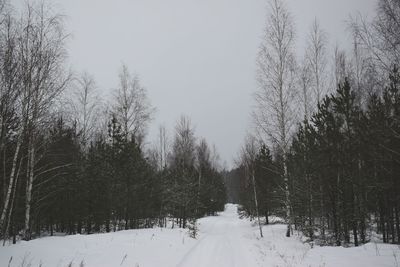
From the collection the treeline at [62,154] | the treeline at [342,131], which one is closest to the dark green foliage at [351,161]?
the treeline at [342,131]

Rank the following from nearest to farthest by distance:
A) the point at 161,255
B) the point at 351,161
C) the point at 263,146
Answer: the point at 161,255 < the point at 351,161 < the point at 263,146

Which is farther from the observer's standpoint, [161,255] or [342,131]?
[342,131]

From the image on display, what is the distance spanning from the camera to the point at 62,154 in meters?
14.5

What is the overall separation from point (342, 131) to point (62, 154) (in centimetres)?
1475

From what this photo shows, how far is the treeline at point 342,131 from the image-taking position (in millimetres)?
10961

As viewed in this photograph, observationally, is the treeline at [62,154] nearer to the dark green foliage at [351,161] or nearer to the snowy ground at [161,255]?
the snowy ground at [161,255]

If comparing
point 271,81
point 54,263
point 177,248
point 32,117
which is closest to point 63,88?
point 32,117

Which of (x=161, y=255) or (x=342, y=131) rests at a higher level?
(x=342, y=131)

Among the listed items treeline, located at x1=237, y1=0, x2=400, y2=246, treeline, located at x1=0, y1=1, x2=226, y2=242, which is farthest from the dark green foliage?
treeline, located at x1=0, y1=1, x2=226, y2=242

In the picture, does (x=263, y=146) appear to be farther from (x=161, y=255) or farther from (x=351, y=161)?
(x=161, y=255)

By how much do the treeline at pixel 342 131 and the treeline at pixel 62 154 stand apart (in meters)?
8.77

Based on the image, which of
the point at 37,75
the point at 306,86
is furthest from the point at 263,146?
the point at 37,75

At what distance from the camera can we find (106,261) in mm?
8328

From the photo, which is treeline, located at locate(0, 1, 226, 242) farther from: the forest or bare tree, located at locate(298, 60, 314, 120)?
bare tree, located at locate(298, 60, 314, 120)
